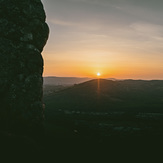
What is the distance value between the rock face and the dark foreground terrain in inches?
190

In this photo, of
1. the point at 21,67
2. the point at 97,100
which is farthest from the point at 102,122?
the point at 97,100

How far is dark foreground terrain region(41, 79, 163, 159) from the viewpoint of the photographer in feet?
99.3

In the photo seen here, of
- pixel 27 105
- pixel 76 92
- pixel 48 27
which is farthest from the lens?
pixel 76 92

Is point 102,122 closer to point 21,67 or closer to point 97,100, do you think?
point 21,67

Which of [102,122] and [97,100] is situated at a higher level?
[97,100]

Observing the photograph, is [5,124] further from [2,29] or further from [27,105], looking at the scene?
[2,29]

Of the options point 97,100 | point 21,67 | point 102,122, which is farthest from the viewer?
point 97,100

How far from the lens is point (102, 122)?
2525 inches

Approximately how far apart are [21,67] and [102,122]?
4416cm

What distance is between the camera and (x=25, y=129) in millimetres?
23828

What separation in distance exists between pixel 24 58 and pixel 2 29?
483cm

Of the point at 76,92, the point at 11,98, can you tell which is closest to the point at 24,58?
the point at 11,98

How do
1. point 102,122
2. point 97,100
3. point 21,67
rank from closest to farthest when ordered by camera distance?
point 21,67, point 102,122, point 97,100

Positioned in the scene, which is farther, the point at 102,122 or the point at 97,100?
the point at 97,100
